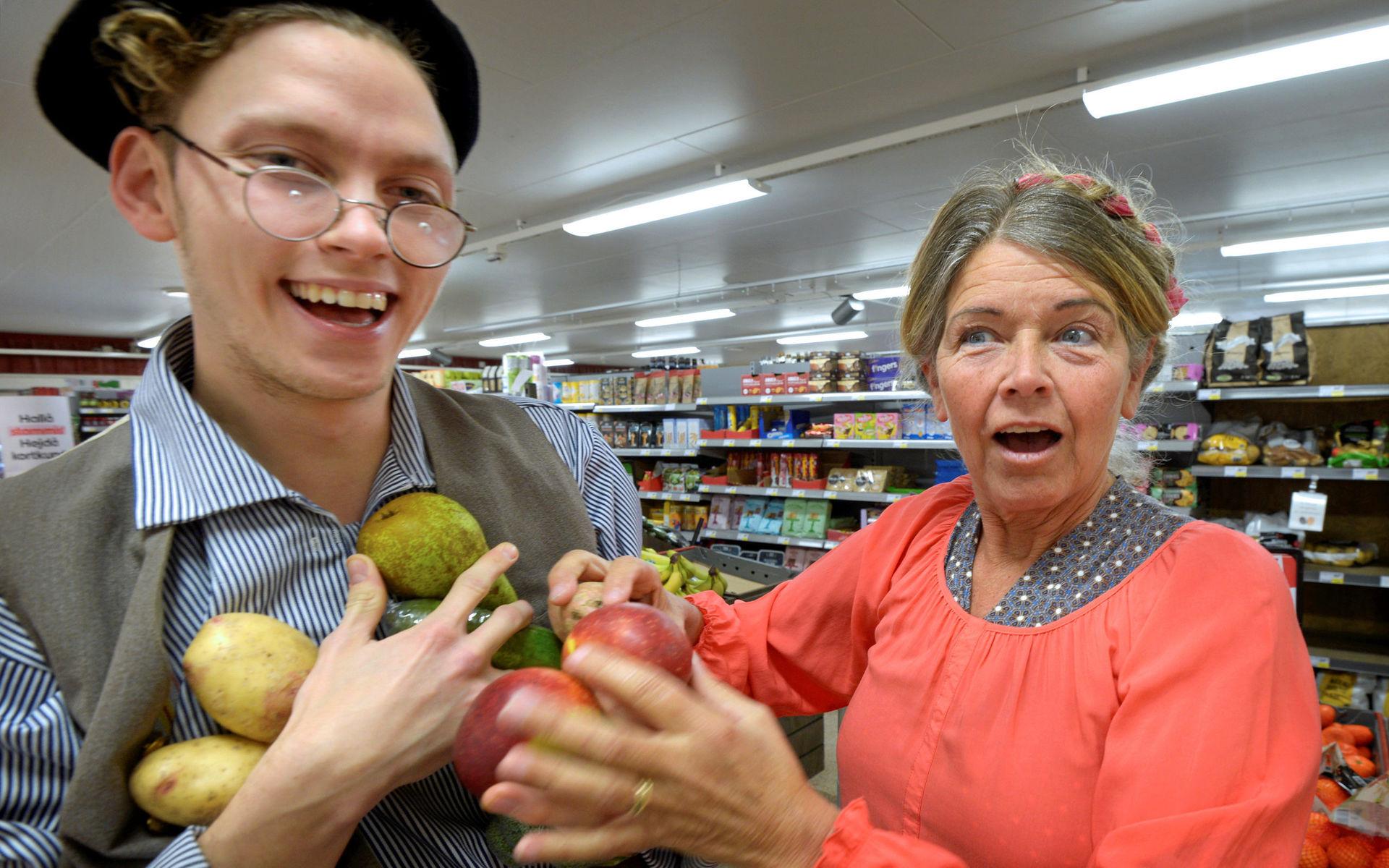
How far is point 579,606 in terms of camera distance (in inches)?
41.8

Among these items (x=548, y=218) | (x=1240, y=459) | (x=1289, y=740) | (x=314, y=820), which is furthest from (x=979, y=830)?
(x=548, y=218)

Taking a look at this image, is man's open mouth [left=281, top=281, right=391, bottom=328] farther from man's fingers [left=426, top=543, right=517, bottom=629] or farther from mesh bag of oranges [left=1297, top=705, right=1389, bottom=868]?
mesh bag of oranges [left=1297, top=705, right=1389, bottom=868]

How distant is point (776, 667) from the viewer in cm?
176

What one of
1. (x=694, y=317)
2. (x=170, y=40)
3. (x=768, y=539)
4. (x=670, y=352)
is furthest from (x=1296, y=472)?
(x=670, y=352)

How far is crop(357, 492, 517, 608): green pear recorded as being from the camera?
3.13 feet

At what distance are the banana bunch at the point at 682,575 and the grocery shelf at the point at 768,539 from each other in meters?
2.51

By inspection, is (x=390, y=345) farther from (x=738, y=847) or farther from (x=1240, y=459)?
(x=1240, y=459)

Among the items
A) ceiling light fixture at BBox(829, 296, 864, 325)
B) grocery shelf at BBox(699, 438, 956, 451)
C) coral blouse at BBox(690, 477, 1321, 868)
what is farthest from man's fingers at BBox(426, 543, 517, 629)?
ceiling light fixture at BBox(829, 296, 864, 325)

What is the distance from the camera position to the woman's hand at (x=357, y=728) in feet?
2.47

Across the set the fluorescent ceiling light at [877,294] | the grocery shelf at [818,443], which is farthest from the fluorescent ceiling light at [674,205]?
the fluorescent ceiling light at [877,294]

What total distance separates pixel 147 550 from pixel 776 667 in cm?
130

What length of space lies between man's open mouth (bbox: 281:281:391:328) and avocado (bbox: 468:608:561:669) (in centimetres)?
41

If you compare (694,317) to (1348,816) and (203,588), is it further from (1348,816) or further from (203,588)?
(203,588)

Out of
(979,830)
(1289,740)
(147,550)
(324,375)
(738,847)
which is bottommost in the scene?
(979,830)
